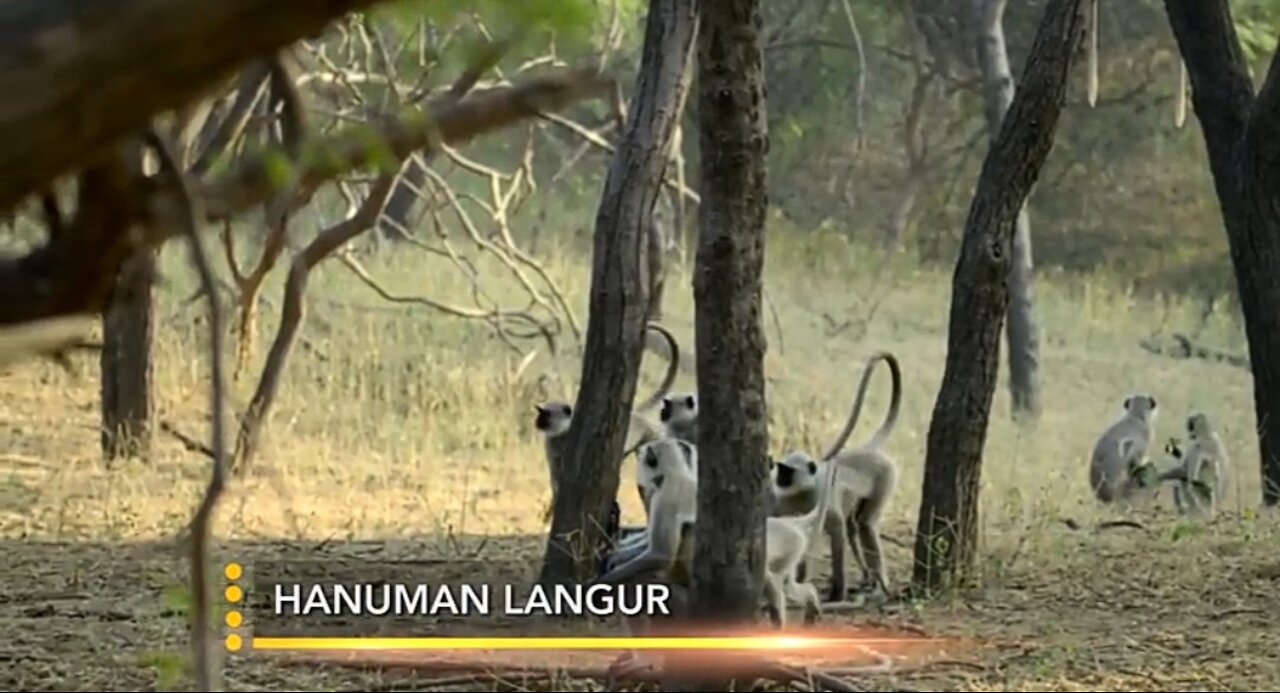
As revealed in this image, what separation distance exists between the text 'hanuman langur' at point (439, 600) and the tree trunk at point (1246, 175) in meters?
3.52

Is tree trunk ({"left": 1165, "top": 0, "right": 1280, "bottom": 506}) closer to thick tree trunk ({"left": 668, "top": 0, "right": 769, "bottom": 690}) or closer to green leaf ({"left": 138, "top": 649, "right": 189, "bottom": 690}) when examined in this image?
thick tree trunk ({"left": 668, "top": 0, "right": 769, "bottom": 690})

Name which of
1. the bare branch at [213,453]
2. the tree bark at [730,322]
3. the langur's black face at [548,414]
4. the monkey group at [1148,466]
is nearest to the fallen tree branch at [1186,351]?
the monkey group at [1148,466]

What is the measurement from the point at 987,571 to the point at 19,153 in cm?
456

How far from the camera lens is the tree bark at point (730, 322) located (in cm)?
446

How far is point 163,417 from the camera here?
10.1 m

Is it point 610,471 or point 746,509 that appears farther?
point 610,471

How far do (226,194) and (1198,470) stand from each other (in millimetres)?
7191

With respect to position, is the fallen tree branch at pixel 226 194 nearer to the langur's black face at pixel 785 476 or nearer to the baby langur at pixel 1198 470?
the langur's black face at pixel 785 476

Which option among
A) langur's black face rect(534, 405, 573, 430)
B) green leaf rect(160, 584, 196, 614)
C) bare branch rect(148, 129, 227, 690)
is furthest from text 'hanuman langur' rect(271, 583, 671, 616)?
bare branch rect(148, 129, 227, 690)

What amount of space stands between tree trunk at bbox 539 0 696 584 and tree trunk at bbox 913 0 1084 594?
93cm

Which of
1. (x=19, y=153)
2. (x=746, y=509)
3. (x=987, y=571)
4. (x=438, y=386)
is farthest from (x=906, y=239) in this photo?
(x=19, y=153)

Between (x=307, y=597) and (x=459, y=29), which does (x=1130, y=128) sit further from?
(x=307, y=597)

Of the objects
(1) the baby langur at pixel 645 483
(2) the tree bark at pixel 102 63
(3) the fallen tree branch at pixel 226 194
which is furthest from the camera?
(1) the baby langur at pixel 645 483

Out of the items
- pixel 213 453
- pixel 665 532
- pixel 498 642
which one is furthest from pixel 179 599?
A: pixel 665 532
